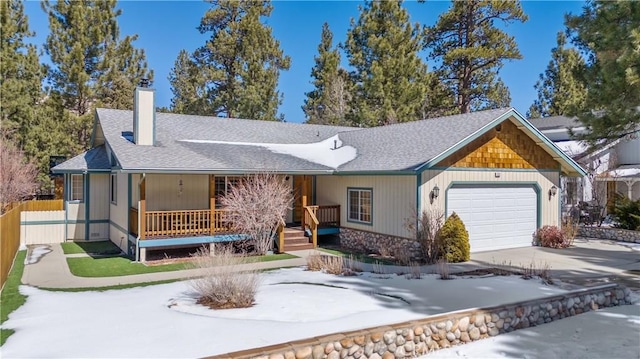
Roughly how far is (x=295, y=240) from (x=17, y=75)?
18.6 metres

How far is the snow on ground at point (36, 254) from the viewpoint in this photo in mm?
12964

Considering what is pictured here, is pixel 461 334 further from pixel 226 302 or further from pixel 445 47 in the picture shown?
pixel 445 47

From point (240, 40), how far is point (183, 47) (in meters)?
9.59

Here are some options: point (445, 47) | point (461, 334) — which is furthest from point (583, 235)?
point (445, 47)

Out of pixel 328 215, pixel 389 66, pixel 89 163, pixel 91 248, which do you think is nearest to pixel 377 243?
pixel 328 215

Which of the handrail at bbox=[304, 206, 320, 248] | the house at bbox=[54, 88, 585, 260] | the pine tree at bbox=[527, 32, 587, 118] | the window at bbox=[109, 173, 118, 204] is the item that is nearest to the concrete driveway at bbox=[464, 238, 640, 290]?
the house at bbox=[54, 88, 585, 260]

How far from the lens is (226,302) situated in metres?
7.67

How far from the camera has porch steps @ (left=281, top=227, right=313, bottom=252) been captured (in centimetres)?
1473

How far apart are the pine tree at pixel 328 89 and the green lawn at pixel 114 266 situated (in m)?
21.6

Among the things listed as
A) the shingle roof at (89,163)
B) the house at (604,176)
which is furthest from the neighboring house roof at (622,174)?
the shingle roof at (89,163)

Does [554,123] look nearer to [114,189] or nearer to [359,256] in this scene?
[359,256]

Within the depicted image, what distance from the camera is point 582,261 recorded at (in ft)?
41.4

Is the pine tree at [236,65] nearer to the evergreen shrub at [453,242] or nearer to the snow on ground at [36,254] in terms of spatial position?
the snow on ground at [36,254]

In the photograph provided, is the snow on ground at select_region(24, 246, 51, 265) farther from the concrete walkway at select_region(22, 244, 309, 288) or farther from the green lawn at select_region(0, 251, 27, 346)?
the green lawn at select_region(0, 251, 27, 346)
